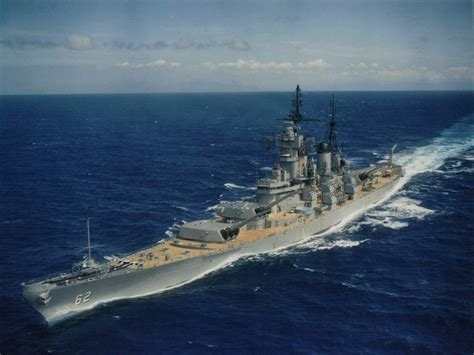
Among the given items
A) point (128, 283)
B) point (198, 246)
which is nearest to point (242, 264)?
point (198, 246)

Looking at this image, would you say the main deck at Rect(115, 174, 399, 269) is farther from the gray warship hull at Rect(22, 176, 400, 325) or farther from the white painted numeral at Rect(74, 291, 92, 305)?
the white painted numeral at Rect(74, 291, 92, 305)

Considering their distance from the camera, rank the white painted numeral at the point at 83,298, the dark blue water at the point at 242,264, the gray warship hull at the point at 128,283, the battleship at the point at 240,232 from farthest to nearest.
→ the battleship at the point at 240,232
the white painted numeral at the point at 83,298
the gray warship hull at the point at 128,283
the dark blue water at the point at 242,264

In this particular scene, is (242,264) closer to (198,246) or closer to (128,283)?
(198,246)

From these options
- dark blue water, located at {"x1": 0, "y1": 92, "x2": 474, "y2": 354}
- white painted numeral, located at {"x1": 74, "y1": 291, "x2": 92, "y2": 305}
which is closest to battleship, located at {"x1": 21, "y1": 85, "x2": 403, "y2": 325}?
white painted numeral, located at {"x1": 74, "y1": 291, "x2": 92, "y2": 305}

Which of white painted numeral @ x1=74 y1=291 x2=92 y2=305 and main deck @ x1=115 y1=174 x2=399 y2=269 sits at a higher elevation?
main deck @ x1=115 y1=174 x2=399 y2=269

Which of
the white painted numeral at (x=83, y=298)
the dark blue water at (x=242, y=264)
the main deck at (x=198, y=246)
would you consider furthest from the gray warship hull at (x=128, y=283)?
the dark blue water at (x=242, y=264)

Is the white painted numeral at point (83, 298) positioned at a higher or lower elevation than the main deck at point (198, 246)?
lower

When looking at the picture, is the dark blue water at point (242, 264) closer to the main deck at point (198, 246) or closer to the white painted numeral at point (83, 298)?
the white painted numeral at point (83, 298)
